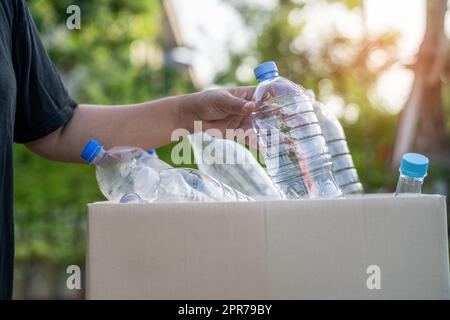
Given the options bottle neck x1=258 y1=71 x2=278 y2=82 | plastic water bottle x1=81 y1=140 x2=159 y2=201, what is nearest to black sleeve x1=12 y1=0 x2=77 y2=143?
plastic water bottle x1=81 y1=140 x2=159 y2=201

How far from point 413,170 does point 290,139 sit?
329 mm

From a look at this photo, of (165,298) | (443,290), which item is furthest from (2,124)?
(443,290)

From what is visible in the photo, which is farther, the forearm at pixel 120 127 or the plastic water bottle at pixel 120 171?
the forearm at pixel 120 127

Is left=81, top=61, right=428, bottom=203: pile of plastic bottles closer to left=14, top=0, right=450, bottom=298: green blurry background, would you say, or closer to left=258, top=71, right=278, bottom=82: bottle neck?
left=258, top=71, right=278, bottom=82: bottle neck

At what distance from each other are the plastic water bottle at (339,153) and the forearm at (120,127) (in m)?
0.32

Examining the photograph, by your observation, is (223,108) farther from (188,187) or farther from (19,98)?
(19,98)

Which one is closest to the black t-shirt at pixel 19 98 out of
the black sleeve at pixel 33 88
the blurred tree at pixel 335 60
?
the black sleeve at pixel 33 88

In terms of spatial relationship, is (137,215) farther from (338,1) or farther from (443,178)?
(338,1)

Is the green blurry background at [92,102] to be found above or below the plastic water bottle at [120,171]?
above

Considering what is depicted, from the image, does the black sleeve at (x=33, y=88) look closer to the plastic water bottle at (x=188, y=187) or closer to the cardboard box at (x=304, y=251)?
the plastic water bottle at (x=188, y=187)

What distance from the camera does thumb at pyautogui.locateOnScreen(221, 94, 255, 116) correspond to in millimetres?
1317

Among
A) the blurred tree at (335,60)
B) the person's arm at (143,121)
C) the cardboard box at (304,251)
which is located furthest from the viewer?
the blurred tree at (335,60)

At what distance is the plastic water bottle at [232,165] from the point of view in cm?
157
